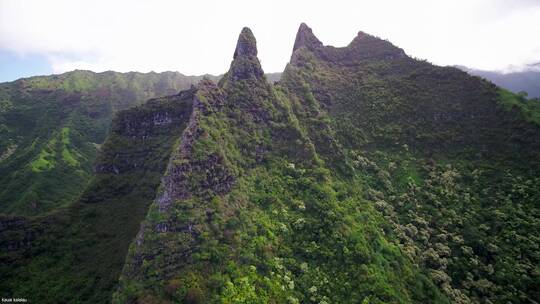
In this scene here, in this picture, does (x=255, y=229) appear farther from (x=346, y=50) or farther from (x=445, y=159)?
(x=346, y=50)

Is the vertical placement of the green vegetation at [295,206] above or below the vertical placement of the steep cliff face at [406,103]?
below

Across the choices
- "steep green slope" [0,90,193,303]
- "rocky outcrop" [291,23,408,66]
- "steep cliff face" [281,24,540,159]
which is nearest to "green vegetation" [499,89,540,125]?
"steep cliff face" [281,24,540,159]

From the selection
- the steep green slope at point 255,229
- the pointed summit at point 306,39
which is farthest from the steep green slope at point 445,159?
the steep green slope at point 255,229

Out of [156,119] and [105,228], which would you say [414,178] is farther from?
[105,228]

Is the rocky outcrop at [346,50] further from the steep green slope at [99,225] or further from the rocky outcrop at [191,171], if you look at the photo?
the rocky outcrop at [191,171]

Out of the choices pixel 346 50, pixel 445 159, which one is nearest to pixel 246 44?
pixel 445 159

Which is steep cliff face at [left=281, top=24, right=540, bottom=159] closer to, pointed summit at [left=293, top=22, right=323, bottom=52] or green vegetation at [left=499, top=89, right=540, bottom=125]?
pointed summit at [left=293, top=22, right=323, bottom=52]

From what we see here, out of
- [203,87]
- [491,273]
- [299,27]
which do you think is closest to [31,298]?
[203,87]
